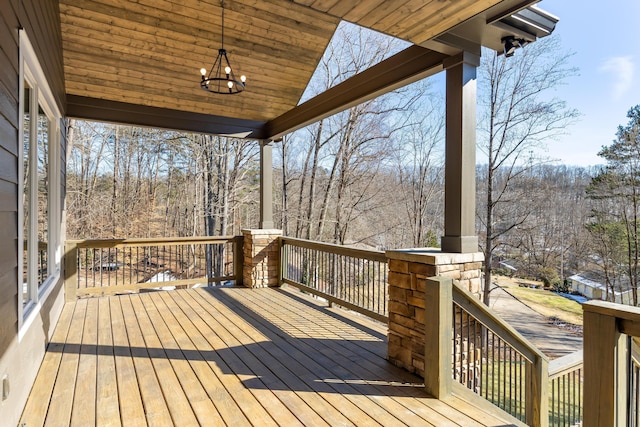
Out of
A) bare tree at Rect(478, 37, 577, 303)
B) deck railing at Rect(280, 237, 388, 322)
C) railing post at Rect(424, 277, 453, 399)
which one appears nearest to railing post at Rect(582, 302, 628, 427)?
railing post at Rect(424, 277, 453, 399)

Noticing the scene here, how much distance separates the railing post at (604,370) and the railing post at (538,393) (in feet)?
5.29

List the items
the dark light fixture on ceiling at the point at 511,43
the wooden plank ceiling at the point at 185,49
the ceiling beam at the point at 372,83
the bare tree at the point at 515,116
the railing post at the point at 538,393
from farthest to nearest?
the bare tree at the point at 515,116
the wooden plank ceiling at the point at 185,49
the ceiling beam at the point at 372,83
the dark light fixture on ceiling at the point at 511,43
the railing post at the point at 538,393

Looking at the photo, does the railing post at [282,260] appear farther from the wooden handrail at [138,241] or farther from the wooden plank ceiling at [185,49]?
the wooden plank ceiling at [185,49]

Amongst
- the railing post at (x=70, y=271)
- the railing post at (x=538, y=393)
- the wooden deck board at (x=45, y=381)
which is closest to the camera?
the wooden deck board at (x=45, y=381)

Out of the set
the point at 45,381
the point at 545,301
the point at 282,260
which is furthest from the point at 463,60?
Result: the point at 545,301

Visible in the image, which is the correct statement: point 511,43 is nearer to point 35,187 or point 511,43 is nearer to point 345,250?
point 345,250

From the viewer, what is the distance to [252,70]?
5605mm

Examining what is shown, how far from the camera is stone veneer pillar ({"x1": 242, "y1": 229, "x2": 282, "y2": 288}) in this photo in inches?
257

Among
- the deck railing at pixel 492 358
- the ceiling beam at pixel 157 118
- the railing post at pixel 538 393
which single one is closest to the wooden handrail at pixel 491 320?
the deck railing at pixel 492 358

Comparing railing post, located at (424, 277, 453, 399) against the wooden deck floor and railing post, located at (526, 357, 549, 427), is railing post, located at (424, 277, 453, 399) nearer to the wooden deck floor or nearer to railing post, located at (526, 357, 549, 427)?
the wooden deck floor

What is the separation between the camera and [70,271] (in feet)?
17.7

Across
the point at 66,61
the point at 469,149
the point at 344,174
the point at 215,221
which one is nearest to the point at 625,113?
the point at 344,174

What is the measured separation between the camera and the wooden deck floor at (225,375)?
2426 millimetres

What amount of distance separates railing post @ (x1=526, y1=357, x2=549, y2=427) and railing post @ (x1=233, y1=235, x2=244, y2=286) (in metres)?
4.97
